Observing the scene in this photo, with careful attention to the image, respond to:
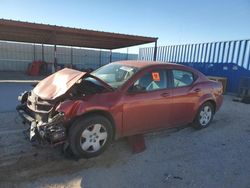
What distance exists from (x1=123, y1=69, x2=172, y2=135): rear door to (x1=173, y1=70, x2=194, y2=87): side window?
279mm

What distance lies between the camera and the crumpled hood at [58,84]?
3972 mm

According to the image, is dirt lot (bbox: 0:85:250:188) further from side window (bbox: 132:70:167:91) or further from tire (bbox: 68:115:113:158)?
side window (bbox: 132:70:167:91)

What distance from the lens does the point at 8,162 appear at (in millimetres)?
3756

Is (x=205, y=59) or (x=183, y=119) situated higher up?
(x=205, y=59)

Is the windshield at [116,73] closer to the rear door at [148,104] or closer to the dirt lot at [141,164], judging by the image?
the rear door at [148,104]

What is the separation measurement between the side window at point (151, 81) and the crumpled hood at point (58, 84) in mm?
1017

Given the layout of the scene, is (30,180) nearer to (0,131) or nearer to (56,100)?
(56,100)

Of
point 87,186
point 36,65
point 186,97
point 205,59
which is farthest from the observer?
point 36,65

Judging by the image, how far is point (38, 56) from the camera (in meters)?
25.2

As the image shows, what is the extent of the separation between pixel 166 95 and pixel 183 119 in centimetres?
85

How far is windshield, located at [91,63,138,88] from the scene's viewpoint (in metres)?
4.51

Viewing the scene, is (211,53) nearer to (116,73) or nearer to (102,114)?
(116,73)

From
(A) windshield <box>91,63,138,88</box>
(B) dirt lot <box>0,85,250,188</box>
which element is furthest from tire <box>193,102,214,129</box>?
(A) windshield <box>91,63,138,88</box>

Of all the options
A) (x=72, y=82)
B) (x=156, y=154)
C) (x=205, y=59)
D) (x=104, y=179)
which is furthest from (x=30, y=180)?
(x=205, y=59)
